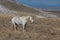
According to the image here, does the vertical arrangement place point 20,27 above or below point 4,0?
below

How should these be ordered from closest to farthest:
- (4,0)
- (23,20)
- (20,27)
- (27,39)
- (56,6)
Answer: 1. (27,39)
2. (23,20)
3. (20,27)
4. (4,0)
5. (56,6)

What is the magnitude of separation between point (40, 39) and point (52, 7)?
73386mm

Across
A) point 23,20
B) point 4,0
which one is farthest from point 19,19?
point 4,0

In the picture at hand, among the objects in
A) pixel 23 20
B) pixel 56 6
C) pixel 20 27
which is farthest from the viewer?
pixel 56 6

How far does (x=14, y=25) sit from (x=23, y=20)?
3.49 feet

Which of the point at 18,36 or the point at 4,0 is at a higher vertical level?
the point at 4,0

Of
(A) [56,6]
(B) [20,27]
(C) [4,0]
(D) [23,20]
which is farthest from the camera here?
(A) [56,6]

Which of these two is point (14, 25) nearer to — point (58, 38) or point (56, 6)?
point (58, 38)

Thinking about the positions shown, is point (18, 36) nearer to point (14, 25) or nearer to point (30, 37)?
point (30, 37)

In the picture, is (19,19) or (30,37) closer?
(30,37)

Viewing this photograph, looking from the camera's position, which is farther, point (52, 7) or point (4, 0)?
point (52, 7)

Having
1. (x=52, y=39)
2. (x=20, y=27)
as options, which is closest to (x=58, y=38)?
(x=52, y=39)

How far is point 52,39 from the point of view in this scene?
15914 mm

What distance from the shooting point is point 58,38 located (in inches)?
643
